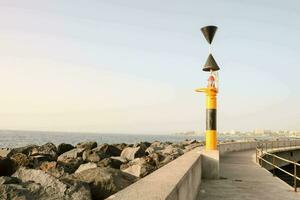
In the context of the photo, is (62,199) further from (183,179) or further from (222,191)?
(222,191)

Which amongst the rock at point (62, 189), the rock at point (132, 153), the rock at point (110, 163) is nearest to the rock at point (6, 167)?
the rock at point (110, 163)

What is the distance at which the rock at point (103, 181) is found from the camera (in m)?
6.31

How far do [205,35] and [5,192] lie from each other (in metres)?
7.54

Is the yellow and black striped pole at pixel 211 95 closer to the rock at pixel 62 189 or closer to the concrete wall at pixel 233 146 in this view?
the rock at pixel 62 189

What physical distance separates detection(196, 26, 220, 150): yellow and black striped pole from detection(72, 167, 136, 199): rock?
445 cm

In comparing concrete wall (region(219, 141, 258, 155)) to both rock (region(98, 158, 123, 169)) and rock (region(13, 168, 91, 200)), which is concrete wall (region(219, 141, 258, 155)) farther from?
rock (region(13, 168, 91, 200))

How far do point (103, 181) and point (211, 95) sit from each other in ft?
16.8

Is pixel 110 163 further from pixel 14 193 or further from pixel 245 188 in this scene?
pixel 14 193

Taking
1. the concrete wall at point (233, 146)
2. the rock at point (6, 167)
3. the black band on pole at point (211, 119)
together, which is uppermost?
the black band on pole at point (211, 119)

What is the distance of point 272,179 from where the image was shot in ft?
36.0

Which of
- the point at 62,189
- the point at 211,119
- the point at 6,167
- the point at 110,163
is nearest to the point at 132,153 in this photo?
the point at 110,163

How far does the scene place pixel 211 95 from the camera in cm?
1058

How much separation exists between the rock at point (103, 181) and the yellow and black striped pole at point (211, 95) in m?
4.45

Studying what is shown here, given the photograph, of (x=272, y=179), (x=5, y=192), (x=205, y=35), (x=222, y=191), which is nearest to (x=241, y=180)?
(x=272, y=179)
